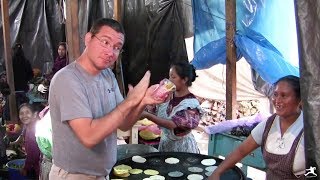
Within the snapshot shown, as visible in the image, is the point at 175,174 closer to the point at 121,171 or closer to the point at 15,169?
the point at 121,171

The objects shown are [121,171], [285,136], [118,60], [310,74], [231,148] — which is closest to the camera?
[310,74]

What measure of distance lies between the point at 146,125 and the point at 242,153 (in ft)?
11.0

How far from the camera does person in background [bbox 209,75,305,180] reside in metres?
2.59

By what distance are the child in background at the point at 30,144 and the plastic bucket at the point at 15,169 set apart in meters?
0.19

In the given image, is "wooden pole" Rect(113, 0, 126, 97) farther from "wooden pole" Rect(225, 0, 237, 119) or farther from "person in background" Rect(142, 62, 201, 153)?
"person in background" Rect(142, 62, 201, 153)

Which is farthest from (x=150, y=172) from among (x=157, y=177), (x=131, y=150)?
(x=131, y=150)

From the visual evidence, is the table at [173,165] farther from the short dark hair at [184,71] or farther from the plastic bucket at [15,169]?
the plastic bucket at [15,169]

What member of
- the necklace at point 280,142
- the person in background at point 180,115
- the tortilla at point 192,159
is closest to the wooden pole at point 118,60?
the person in background at point 180,115

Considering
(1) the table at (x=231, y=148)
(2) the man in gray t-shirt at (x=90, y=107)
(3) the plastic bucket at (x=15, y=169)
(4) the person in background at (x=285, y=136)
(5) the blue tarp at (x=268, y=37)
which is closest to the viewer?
(2) the man in gray t-shirt at (x=90, y=107)

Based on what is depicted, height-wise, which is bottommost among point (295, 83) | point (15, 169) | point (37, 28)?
point (15, 169)

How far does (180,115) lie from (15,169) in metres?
2.46

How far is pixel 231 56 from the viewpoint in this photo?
16.2ft

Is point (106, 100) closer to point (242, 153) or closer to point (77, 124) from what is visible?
point (77, 124)

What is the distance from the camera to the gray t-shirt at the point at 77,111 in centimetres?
220
